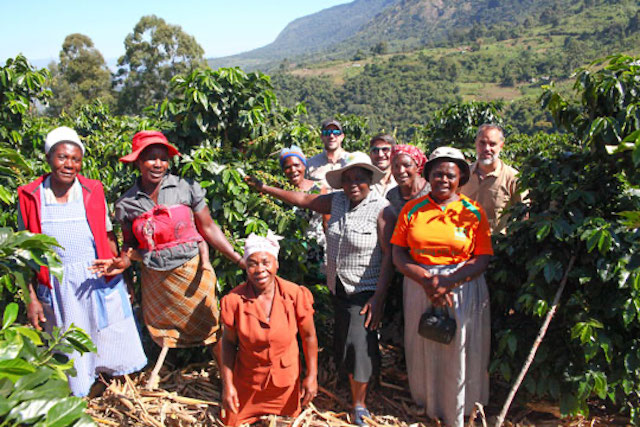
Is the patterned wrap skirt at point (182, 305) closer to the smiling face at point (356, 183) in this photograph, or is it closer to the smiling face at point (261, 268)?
the smiling face at point (261, 268)

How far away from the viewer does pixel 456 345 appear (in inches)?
117

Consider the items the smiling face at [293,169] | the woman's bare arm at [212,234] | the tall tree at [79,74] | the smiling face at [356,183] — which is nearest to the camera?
the smiling face at [356,183]

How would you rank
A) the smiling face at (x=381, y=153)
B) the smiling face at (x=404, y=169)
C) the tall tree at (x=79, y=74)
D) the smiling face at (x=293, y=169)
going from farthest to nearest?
the tall tree at (x=79, y=74)
the smiling face at (x=381, y=153)
the smiling face at (x=293, y=169)
the smiling face at (x=404, y=169)

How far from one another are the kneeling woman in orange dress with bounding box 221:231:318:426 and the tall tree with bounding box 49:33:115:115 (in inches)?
1292

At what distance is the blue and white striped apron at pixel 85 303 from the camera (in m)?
2.99

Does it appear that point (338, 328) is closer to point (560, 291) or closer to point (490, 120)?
point (560, 291)

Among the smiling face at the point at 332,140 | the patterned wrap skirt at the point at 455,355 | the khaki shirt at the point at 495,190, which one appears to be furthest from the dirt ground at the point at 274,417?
the smiling face at the point at 332,140

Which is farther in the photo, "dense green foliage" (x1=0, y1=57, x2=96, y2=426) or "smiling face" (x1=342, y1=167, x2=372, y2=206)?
"smiling face" (x1=342, y1=167, x2=372, y2=206)

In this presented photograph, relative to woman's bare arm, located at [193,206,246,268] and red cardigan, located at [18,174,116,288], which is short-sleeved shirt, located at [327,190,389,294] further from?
red cardigan, located at [18,174,116,288]

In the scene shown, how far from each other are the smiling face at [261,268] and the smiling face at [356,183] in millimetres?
690

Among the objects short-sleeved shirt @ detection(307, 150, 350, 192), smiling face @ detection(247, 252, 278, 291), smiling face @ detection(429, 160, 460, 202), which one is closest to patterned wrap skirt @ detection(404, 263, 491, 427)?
smiling face @ detection(429, 160, 460, 202)

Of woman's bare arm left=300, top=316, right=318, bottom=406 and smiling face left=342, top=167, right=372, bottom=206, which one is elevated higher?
smiling face left=342, top=167, right=372, bottom=206

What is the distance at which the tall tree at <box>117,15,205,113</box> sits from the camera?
32719mm

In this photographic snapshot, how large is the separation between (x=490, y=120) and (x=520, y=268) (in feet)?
16.8
